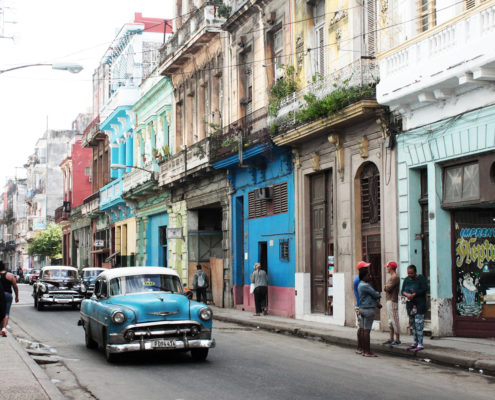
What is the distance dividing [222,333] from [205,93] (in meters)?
14.7

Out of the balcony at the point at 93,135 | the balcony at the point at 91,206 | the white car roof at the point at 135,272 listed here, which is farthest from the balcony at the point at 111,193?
the white car roof at the point at 135,272

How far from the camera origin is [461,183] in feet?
50.7

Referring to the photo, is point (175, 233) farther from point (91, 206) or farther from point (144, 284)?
point (91, 206)

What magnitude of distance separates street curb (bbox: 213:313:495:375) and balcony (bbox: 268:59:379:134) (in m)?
5.26

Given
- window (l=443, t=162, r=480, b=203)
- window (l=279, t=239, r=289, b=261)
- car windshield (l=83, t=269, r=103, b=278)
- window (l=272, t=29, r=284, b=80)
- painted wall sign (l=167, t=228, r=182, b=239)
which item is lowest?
car windshield (l=83, t=269, r=103, b=278)

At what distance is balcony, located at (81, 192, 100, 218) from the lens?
162 ft

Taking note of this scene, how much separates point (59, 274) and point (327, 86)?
14596 millimetres

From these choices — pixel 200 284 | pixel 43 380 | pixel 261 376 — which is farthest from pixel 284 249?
pixel 43 380

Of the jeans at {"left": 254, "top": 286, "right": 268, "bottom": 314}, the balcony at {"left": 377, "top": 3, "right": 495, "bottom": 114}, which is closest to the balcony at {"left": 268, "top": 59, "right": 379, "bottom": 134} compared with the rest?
the balcony at {"left": 377, "top": 3, "right": 495, "bottom": 114}

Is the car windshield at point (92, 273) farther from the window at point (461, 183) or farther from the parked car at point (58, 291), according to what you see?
the window at point (461, 183)

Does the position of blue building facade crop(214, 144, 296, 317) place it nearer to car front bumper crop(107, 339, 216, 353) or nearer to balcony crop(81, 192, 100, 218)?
car front bumper crop(107, 339, 216, 353)

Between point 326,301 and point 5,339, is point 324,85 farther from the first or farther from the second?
point 5,339

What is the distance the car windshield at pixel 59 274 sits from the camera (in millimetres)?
29175

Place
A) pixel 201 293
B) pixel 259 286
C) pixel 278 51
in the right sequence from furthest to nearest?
pixel 201 293, pixel 278 51, pixel 259 286
